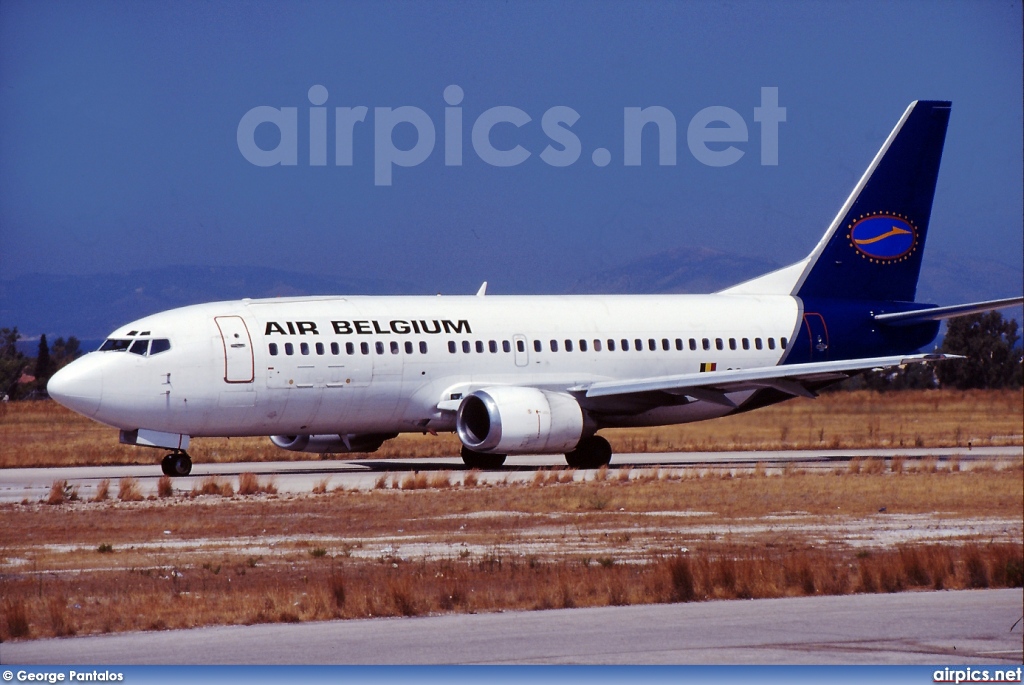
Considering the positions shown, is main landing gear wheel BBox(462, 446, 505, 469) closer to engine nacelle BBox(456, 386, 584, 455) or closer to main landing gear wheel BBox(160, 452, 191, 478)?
engine nacelle BBox(456, 386, 584, 455)

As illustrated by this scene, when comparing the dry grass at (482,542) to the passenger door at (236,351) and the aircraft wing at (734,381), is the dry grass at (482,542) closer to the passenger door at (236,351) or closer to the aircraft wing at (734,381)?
the aircraft wing at (734,381)

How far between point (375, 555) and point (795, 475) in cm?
1430

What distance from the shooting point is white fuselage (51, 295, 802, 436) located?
33312 millimetres

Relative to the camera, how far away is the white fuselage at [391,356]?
109ft

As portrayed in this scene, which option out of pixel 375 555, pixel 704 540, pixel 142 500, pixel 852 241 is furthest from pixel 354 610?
pixel 852 241

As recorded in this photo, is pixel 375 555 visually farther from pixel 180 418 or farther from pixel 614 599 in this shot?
pixel 180 418

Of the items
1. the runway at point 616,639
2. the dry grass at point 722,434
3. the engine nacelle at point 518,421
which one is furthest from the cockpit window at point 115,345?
the runway at point 616,639

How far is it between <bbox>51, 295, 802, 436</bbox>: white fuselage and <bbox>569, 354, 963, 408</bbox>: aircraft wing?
53.0 inches

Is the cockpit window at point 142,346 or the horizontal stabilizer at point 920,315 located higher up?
the horizontal stabilizer at point 920,315

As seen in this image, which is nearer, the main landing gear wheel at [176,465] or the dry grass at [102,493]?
the dry grass at [102,493]

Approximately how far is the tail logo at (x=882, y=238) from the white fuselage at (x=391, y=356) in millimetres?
2809

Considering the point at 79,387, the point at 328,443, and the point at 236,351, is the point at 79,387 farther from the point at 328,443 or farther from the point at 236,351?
the point at 328,443

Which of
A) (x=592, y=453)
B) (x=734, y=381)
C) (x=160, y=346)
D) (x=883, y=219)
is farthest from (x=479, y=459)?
(x=883, y=219)

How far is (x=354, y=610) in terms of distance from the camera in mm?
16203
